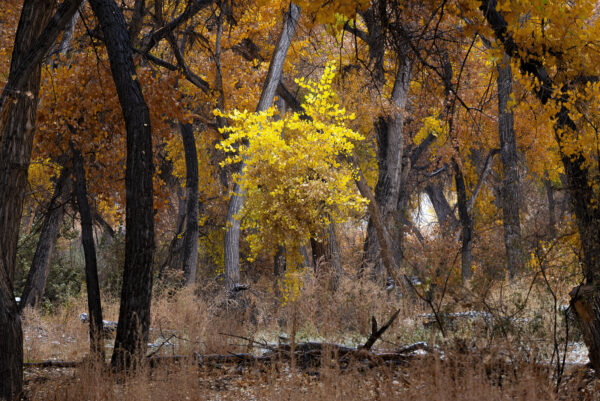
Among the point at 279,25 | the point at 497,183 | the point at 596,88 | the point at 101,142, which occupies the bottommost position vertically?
the point at 596,88

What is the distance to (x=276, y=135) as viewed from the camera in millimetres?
10805

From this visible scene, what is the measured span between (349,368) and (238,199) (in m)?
7.94

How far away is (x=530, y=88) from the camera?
5.27 meters

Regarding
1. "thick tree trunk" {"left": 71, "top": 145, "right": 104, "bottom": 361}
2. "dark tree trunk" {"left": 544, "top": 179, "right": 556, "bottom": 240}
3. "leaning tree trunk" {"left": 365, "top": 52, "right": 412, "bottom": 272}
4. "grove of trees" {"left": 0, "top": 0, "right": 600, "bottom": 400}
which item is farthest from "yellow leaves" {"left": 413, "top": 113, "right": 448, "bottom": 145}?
"thick tree trunk" {"left": 71, "top": 145, "right": 104, "bottom": 361}

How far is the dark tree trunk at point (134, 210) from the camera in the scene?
6105mm

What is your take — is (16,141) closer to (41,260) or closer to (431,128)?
(41,260)

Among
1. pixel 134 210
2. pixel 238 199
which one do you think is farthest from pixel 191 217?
pixel 134 210

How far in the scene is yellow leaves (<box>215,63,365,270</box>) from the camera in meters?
10.8

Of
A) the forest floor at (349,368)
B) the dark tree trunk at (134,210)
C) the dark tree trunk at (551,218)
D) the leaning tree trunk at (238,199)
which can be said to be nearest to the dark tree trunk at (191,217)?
the leaning tree trunk at (238,199)

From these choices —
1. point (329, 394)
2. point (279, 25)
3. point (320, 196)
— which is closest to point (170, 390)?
point (329, 394)

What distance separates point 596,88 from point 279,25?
10.8 m

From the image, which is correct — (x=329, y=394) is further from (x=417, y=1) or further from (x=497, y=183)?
(x=497, y=183)

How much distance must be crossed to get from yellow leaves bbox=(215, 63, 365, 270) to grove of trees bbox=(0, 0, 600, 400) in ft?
0.12

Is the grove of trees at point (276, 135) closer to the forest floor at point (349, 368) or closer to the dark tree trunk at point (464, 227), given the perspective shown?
the dark tree trunk at point (464, 227)
